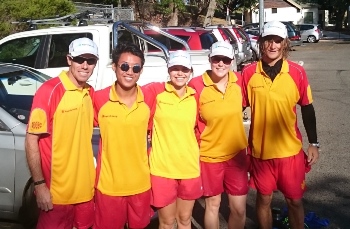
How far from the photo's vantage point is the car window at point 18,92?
16.6 ft

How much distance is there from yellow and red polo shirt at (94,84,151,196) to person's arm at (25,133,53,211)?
0.38 metres

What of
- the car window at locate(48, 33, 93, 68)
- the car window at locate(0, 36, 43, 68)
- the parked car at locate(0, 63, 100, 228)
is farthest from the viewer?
the car window at locate(0, 36, 43, 68)

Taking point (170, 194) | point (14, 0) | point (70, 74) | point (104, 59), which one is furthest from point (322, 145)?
point (14, 0)

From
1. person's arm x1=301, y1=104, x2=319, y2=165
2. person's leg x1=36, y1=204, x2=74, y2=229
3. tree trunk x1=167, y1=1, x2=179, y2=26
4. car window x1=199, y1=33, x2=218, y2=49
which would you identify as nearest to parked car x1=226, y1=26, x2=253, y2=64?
car window x1=199, y1=33, x2=218, y2=49

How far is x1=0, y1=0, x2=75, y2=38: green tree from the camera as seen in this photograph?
13934mm

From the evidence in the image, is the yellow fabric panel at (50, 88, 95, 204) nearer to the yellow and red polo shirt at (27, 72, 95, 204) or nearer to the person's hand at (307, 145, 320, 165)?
the yellow and red polo shirt at (27, 72, 95, 204)

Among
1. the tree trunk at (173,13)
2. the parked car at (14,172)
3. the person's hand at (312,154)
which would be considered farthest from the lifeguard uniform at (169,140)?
the tree trunk at (173,13)

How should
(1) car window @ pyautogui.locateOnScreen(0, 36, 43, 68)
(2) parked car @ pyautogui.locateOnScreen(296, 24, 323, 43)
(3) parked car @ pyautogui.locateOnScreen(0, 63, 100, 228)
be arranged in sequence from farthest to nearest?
1. (2) parked car @ pyautogui.locateOnScreen(296, 24, 323, 43)
2. (1) car window @ pyautogui.locateOnScreen(0, 36, 43, 68)
3. (3) parked car @ pyautogui.locateOnScreen(0, 63, 100, 228)

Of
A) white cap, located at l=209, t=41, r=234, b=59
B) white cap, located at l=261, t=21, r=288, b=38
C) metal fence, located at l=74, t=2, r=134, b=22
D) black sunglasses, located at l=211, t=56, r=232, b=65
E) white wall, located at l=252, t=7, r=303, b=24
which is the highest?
white wall, located at l=252, t=7, r=303, b=24

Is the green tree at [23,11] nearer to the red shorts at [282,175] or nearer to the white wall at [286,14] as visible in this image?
the red shorts at [282,175]

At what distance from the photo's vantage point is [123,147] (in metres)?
3.28

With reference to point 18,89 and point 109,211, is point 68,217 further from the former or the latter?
point 18,89

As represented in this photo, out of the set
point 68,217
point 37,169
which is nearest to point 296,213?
point 68,217

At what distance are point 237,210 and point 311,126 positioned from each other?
91cm
